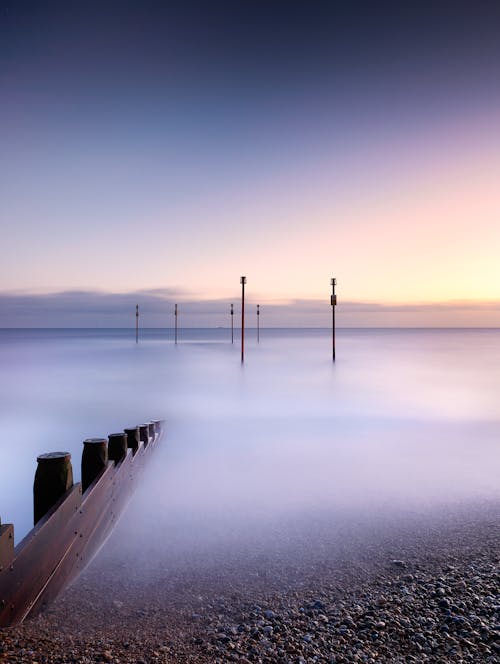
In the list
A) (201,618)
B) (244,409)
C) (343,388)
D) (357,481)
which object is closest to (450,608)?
(201,618)

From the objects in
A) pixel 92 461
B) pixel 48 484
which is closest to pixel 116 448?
pixel 92 461

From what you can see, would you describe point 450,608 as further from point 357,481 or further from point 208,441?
point 208,441

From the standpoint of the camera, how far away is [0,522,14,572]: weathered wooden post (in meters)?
2.65

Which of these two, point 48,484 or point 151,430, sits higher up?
point 48,484

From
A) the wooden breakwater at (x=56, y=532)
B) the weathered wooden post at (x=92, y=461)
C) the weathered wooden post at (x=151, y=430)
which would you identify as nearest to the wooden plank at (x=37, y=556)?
the wooden breakwater at (x=56, y=532)

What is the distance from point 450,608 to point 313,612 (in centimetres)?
113

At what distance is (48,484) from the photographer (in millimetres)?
3543

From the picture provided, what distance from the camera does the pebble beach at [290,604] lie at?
3.12 m

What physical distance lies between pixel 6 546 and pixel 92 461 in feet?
6.49

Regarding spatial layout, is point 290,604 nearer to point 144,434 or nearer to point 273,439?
point 144,434

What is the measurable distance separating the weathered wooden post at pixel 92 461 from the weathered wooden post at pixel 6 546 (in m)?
1.88

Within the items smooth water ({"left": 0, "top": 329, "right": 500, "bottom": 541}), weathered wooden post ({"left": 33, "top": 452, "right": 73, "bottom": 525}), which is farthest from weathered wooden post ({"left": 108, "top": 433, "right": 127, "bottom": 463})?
weathered wooden post ({"left": 33, "top": 452, "right": 73, "bottom": 525})

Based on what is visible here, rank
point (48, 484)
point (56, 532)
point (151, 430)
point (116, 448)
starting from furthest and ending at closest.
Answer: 1. point (151, 430)
2. point (116, 448)
3. point (48, 484)
4. point (56, 532)

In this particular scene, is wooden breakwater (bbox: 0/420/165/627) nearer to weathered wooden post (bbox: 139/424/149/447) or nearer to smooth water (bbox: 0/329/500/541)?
smooth water (bbox: 0/329/500/541)
